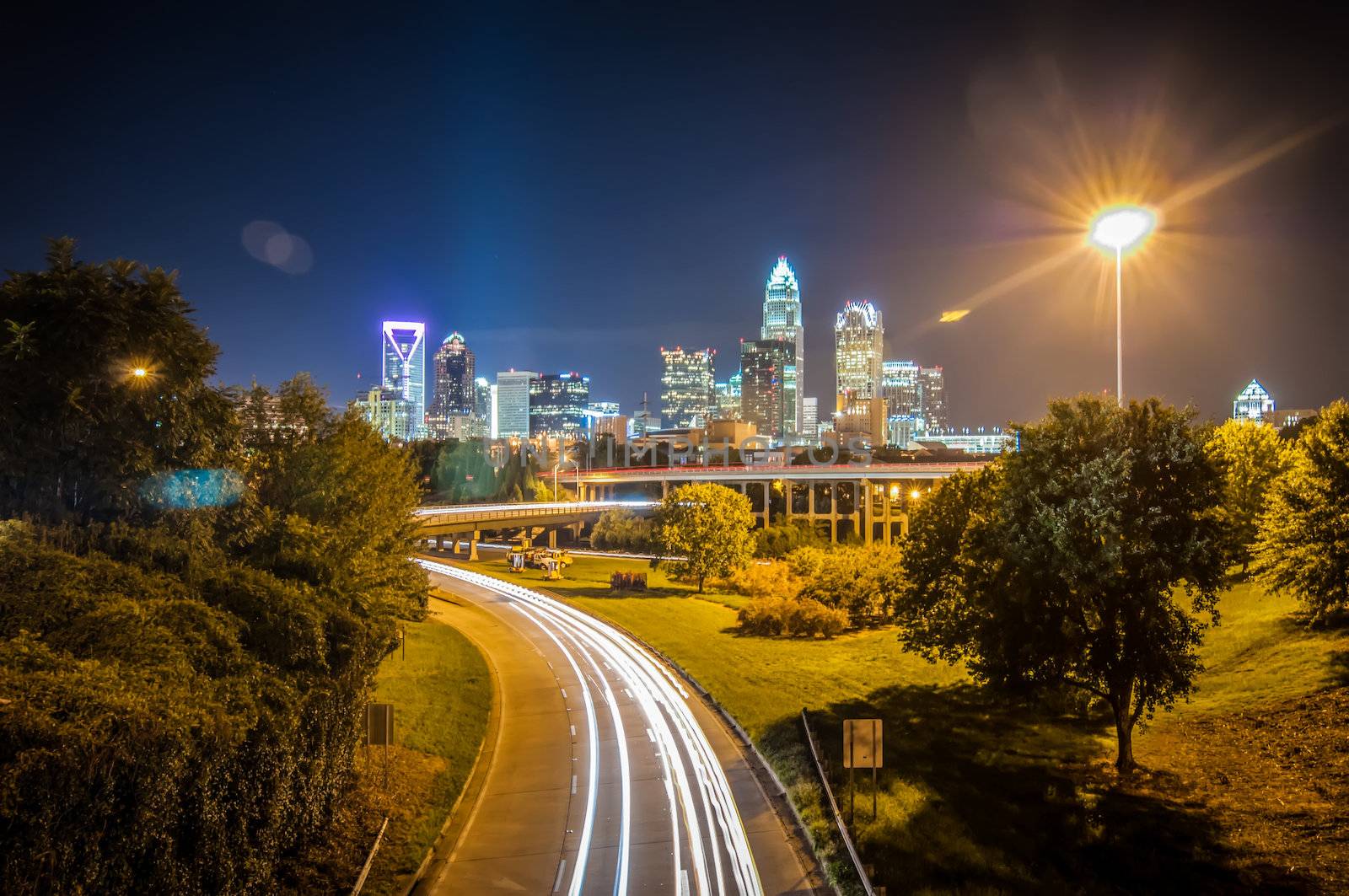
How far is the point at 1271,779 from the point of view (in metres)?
18.5

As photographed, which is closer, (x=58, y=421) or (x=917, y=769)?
(x=58, y=421)

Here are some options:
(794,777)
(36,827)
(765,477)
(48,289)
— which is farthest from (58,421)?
(765,477)

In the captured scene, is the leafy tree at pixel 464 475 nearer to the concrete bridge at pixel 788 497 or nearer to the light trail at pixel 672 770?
the concrete bridge at pixel 788 497

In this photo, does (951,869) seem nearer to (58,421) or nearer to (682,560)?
(58,421)

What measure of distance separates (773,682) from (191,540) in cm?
2161

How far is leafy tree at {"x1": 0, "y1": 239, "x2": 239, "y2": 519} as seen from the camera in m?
16.5

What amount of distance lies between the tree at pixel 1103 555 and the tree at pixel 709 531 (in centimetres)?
3799

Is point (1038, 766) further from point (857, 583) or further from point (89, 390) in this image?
point (857, 583)

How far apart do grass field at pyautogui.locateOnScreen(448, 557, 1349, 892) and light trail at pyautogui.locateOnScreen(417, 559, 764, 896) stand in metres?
1.68

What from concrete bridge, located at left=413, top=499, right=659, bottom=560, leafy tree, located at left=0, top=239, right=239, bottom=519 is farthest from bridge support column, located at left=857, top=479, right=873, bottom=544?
leafy tree, located at left=0, top=239, right=239, bottom=519

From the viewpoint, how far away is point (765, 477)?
360 ft

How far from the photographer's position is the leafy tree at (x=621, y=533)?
287ft

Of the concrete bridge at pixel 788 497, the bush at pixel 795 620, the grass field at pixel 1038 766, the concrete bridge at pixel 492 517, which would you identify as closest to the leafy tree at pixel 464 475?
the concrete bridge at pixel 788 497

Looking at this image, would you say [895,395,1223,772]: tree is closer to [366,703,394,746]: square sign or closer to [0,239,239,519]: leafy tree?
[366,703,394,746]: square sign
